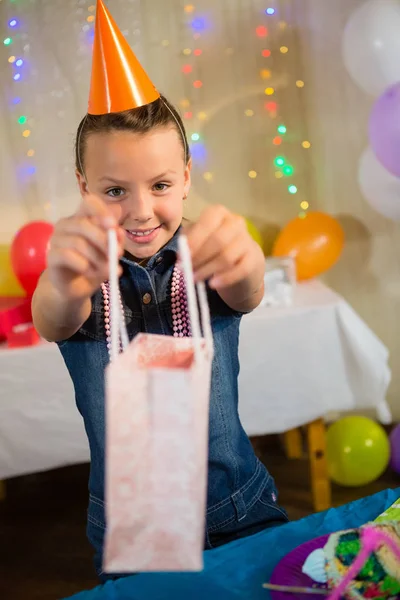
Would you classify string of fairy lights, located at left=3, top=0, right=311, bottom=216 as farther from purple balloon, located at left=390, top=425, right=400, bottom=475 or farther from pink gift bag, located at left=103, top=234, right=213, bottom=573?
pink gift bag, located at left=103, top=234, right=213, bottom=573

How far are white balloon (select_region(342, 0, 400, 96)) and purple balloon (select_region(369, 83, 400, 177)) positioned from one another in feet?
0.30

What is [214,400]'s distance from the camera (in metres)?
0.93

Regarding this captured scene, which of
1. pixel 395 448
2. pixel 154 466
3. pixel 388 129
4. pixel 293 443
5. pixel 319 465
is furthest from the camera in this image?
pixel 293 443

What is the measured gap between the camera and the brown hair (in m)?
0.80

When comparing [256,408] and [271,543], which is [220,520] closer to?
[271,543]

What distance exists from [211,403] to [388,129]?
128 centimetres

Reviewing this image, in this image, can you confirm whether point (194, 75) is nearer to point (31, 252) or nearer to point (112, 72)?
point (31, 252)

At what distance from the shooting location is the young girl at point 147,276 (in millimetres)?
640

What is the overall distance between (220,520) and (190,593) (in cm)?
19

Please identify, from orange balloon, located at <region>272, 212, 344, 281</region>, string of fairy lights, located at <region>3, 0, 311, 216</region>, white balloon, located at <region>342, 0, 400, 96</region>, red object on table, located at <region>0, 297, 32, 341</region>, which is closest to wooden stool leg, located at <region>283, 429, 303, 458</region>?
orange balloon, located at <region>272, 212, 344, 281</region>

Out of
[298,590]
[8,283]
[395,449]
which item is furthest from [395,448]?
[298,590]

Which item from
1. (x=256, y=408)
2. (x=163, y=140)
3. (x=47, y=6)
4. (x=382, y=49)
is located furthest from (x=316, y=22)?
(x=163, y=140)

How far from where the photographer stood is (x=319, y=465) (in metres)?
2.07

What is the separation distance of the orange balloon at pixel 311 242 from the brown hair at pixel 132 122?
1.28 m
